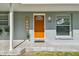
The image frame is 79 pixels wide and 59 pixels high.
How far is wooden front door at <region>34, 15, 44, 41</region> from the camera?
50.9ft

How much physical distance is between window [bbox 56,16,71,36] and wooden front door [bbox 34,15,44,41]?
4.38ft

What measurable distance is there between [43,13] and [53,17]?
0.94 metres

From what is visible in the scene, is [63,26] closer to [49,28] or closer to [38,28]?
[49,28]

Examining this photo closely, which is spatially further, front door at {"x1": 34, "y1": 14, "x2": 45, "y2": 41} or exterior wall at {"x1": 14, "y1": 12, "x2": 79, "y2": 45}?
front door at {"x1": 34, "y1": 14, "x2": 45, "y2": 41}

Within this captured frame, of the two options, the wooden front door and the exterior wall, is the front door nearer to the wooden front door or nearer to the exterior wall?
the wooden front door

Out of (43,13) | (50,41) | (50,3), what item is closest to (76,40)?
(50,41)

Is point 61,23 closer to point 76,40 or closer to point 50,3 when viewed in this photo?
point 76,40

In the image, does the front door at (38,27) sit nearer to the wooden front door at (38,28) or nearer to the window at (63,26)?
the wooden front door at (38,28)

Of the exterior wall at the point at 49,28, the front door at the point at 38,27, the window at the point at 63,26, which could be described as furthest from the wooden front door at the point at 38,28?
the window at the point at 63,26

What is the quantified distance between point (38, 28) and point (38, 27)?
3.5 inches

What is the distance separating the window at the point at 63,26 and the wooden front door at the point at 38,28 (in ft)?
4.38

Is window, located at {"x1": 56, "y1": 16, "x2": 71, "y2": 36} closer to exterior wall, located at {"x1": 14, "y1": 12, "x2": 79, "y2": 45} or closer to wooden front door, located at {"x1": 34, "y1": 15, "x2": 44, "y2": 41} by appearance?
exterior wall, located at {"x1": 14, "y1": 12, "x2": 79, "y2": 45}

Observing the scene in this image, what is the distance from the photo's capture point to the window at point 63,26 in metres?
15.5

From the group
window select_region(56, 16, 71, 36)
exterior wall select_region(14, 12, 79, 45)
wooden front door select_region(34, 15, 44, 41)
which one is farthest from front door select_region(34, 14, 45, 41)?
window select_region(56, 16, 71, 36)
